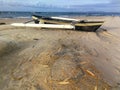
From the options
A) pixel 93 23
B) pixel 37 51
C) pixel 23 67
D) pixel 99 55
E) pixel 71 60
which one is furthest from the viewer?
pixel 93 23

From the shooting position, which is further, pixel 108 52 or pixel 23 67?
pixel 108 52

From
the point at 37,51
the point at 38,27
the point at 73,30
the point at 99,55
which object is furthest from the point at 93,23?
the point at 37,51

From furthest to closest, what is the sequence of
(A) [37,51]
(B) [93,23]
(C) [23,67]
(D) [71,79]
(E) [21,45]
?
(B) [93,23] → (E) [21,45] → (A) [37,51] → (C) [23,67] → (D) [71,79]

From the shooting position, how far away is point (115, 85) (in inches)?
250

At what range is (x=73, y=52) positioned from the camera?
870 cm

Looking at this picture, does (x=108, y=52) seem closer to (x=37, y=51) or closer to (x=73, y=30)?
(x=37, y=51)

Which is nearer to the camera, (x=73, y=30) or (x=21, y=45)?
(x=21, y=45)

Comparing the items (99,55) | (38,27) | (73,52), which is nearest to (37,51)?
(73,52)

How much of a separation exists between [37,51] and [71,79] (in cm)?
274

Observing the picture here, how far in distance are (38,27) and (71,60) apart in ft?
32.2

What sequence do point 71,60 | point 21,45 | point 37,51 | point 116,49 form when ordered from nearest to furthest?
1. point 71,60
2. point 37,51
3. point 21,45
4. point 116,49

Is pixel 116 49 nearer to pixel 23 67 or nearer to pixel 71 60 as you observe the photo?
pixel 71 60

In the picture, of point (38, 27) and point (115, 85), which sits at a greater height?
point (115, 85)

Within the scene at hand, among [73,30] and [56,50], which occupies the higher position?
[56,50]
